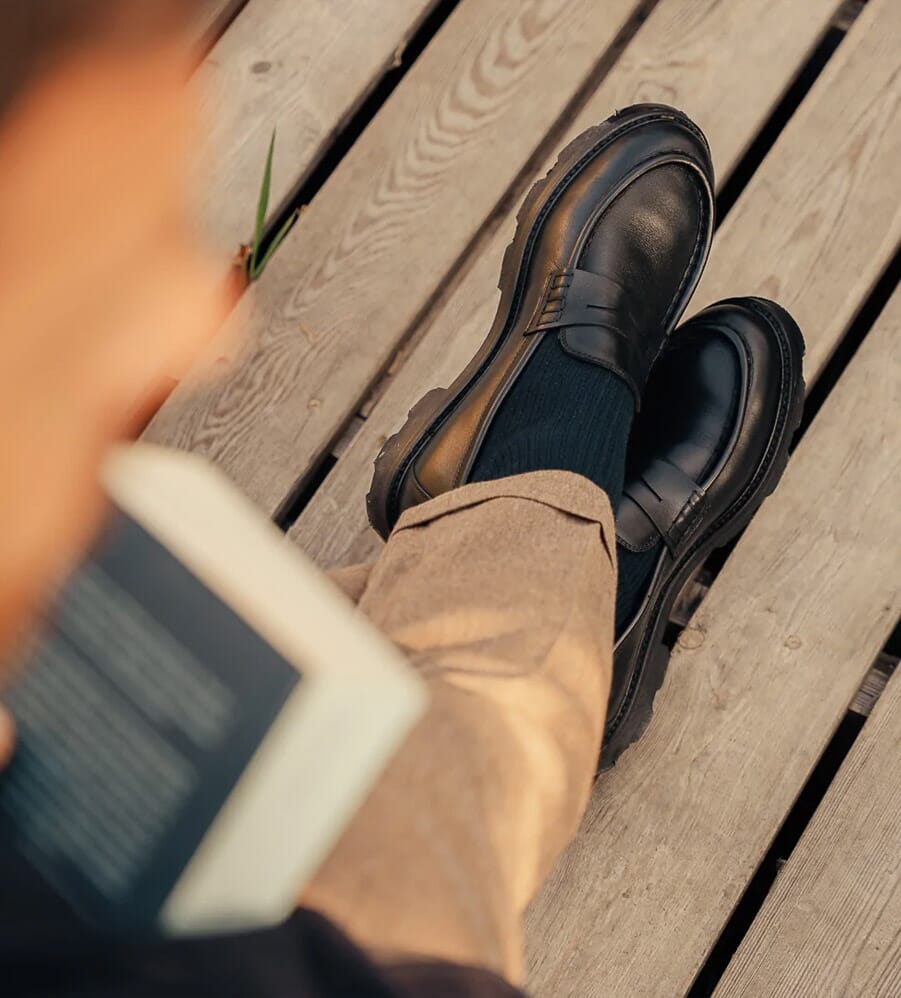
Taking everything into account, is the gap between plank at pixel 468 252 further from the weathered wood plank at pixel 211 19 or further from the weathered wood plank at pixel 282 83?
the weathered wood plank at pixel 211 19

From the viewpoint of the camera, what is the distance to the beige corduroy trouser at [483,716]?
21.9 inches

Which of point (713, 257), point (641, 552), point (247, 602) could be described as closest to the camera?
point (247, 602)

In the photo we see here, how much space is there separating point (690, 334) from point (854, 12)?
44 cm

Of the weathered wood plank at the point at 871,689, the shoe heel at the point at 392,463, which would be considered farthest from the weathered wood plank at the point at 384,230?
the weathered wood plank at the point at 871,689

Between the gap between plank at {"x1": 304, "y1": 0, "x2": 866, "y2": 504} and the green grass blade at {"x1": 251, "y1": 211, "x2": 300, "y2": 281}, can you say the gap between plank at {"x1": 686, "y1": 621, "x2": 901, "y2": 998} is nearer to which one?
the gap between plank at {"x1": 304, "y1": 0, "x2": 866, "y2": 504}

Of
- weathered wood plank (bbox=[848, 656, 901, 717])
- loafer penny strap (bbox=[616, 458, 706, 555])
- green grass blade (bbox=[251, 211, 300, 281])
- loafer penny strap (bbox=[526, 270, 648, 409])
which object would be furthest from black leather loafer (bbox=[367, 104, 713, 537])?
weathered wood plank (bbox=[848, 656, 901, 717])

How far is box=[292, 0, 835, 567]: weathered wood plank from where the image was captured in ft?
3.73

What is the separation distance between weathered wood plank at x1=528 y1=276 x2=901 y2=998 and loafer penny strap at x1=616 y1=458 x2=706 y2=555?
7cm

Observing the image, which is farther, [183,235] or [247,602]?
[183,235]

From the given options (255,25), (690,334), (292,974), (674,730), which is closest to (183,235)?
(255,25)

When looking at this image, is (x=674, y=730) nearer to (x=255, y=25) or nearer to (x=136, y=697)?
(x=136, y=697)

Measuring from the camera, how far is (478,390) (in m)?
1.04

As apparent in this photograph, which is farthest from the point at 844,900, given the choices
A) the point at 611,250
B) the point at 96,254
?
the point at 96,254

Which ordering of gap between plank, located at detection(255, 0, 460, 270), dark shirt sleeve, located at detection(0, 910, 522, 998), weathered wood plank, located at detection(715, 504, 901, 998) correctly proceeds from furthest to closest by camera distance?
gap between plank, located at detection(255, 0, 460, 270) < weathered wood plank, located at detection(715, 504, 901, 998) < dark shirt sleeve, located at detection(0, 910, 522, 998)
